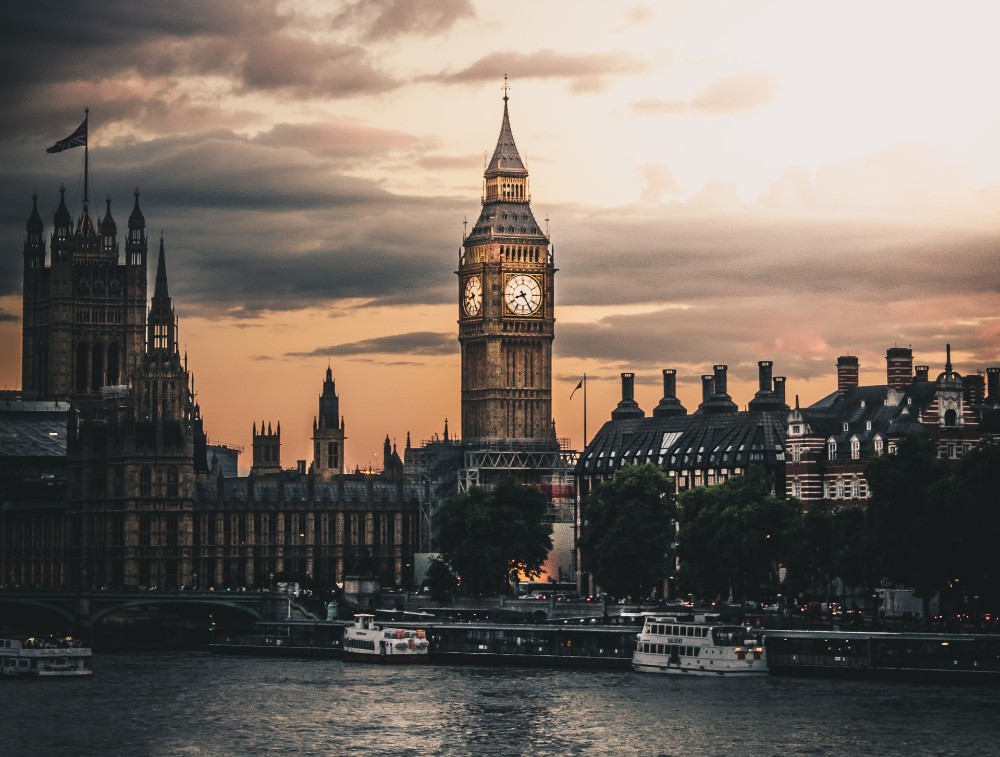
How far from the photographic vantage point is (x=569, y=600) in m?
168

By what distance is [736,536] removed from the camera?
503 feet

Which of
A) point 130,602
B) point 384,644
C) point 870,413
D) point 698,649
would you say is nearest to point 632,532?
point 870,413

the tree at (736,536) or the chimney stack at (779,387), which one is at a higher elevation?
the chimney stack at (779,387)

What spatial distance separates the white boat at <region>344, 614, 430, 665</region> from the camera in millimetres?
149625

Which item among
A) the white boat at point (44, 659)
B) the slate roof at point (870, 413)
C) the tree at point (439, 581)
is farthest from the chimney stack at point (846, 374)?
the white boat at point (44, 659)

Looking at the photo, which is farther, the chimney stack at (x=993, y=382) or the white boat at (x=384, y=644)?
the chimney stack at (x=993, y=382)

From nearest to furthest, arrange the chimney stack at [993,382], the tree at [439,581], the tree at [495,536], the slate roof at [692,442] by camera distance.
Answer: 1. the chimney stack at [993,382]
2. the tree at [495,536]
3. the slate roof at [692,442]
4. the tree at [439,581]

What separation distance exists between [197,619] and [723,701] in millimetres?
65513

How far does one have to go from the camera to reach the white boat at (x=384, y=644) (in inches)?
5891

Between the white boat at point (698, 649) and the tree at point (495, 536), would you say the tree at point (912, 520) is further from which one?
the tree at point (495, 536)

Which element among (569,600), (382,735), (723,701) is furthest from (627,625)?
(382,735)

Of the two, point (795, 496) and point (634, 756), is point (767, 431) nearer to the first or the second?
point (795, 496)

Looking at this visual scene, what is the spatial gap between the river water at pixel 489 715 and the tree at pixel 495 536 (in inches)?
1338

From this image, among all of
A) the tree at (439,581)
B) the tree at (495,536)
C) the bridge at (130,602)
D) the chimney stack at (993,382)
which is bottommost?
the bridge at (130,602)
